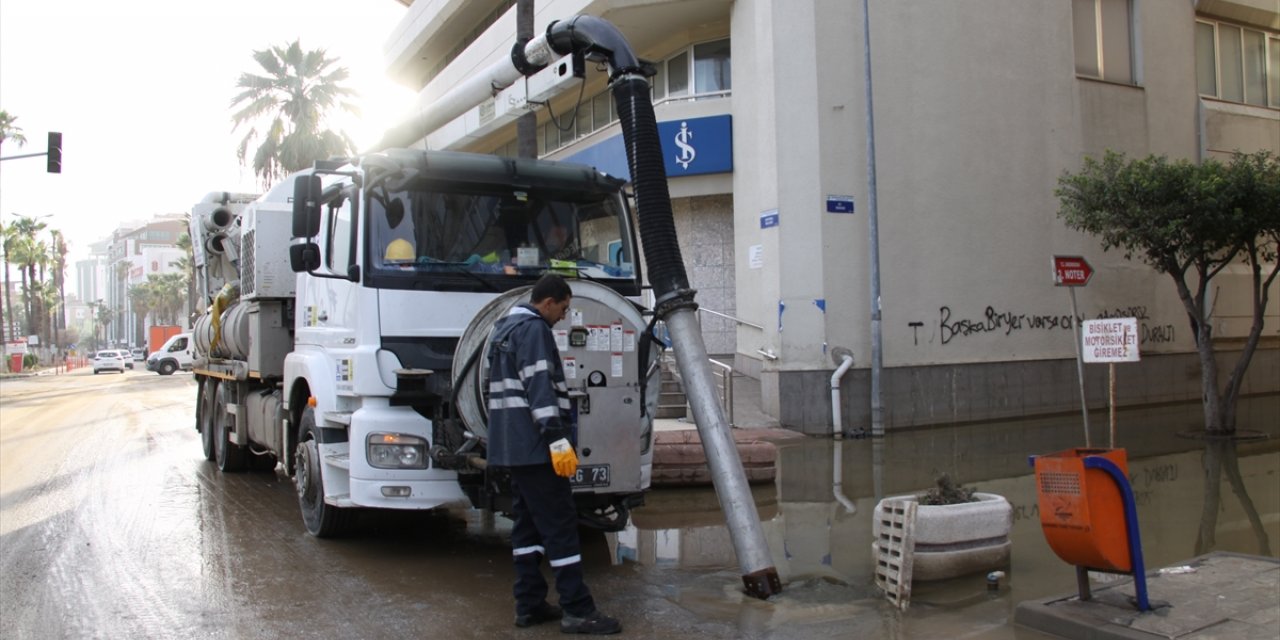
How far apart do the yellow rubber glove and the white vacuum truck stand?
2.40 ft

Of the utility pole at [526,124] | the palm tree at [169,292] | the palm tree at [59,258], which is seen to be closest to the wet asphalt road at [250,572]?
the utility pole at [526,124]

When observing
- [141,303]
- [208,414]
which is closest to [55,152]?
[208,414]

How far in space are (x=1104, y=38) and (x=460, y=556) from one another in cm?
1674

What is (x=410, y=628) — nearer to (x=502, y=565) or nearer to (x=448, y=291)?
(x=502, y=565)

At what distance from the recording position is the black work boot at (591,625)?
195 inches

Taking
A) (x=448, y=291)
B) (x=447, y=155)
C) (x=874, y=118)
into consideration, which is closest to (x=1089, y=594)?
(x=448, y=291)

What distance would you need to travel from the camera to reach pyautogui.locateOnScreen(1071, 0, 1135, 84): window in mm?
17828

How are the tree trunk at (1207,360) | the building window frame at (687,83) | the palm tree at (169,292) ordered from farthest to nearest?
the palm tree at (169,292), the building window frame at (687,83), the tree trunk at (1207,360)

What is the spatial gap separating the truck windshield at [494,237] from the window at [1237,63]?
57.9 feet

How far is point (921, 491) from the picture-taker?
9.58m

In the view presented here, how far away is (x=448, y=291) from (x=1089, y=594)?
4348 millimetres

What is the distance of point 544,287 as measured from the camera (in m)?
5.24

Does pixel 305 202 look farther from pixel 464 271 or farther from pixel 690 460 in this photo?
pixel 690 460

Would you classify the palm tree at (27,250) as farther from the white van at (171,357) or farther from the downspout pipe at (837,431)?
the downspout pipe at (837,431)
